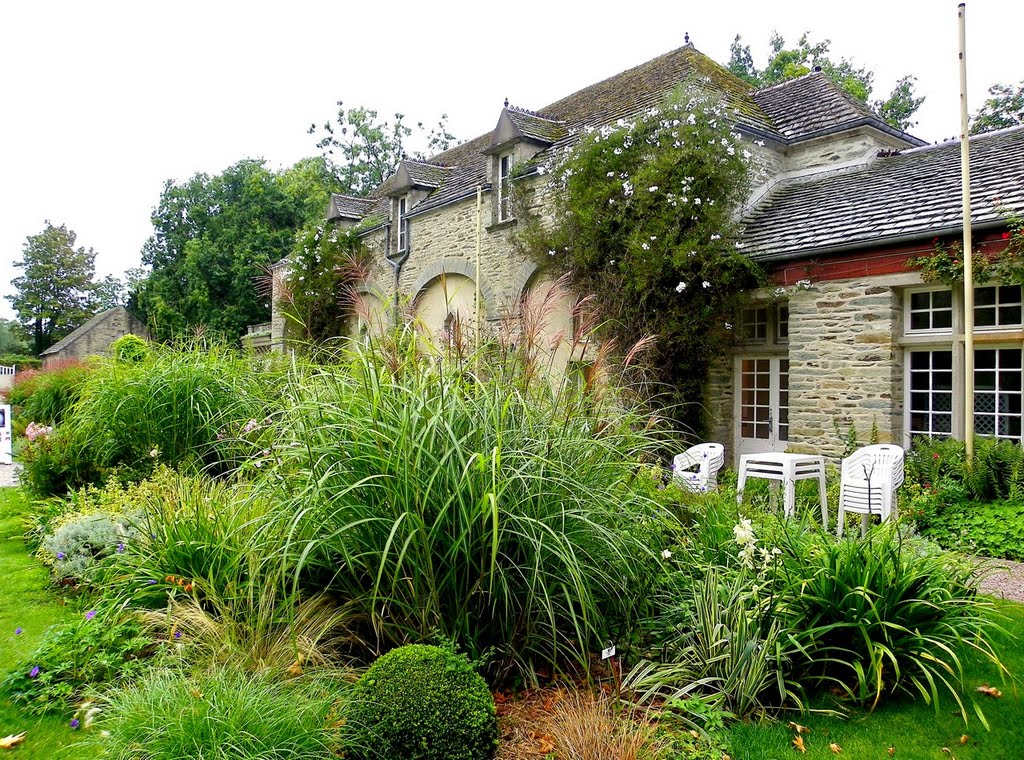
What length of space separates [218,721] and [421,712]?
0.68m

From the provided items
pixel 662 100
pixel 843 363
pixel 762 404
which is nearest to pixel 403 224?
pixel 662 100

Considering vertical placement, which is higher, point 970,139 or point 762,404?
point 970,139

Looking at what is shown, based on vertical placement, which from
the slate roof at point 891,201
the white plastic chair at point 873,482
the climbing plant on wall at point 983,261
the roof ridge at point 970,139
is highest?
the roof ridge at point 970,139

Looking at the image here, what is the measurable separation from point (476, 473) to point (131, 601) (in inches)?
83.5

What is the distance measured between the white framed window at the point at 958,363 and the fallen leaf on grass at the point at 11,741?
8.52 meters

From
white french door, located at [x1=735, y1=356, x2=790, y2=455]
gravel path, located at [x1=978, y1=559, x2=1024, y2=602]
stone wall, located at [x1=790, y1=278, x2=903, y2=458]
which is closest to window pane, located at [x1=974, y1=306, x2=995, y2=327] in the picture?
stone wall, located at [x1=790, y1=278, x2=903, y2=458]

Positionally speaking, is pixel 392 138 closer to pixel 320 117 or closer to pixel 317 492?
pixel 320 117

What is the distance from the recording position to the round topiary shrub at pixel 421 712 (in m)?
2.50

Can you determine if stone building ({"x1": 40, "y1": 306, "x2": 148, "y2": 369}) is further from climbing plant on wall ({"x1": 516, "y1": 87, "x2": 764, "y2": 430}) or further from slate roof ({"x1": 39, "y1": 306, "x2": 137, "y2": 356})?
climbing plant on wall ({"x1": 516, "y1": 87, "x2": 764, "y2": 430})

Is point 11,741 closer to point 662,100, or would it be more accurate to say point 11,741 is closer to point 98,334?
point 662,100

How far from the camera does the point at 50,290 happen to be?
4281cm

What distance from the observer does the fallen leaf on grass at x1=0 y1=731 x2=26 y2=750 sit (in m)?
2.75

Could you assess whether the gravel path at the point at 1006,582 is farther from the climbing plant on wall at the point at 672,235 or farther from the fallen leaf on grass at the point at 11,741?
the fallen leaf on grass at the point at 11,741

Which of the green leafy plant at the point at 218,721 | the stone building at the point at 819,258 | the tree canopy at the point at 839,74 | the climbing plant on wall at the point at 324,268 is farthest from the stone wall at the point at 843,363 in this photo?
the tree canopy at the point at 839,74
